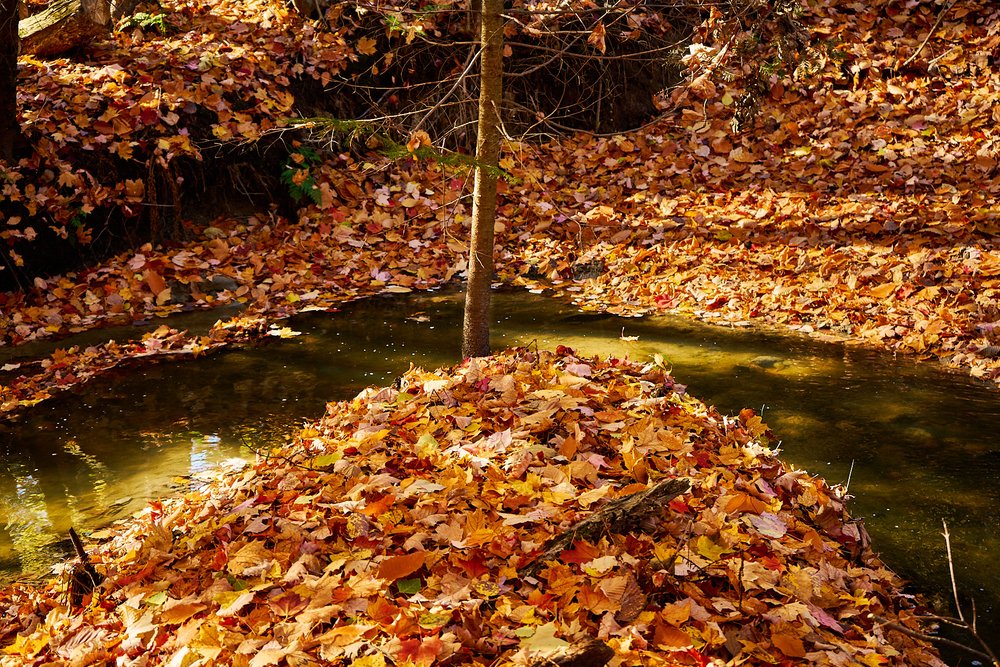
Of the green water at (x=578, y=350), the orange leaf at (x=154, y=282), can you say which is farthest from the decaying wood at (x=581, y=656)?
the orange leaf at (x=154, y=282)

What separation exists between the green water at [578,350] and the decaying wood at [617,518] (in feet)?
3.97

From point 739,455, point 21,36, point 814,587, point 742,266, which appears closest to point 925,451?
point 739,455

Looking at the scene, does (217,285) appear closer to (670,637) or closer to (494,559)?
(494,559)

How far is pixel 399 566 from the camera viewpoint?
2.63m

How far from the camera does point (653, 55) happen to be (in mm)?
10742

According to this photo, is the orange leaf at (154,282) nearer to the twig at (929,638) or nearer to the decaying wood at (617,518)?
the decaying wood at (617,518)

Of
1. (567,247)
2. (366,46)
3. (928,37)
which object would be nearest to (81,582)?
(567,247)

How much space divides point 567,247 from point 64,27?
6113mm

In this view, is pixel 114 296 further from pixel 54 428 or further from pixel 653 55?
pixel 653 55

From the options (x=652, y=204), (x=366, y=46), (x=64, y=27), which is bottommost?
(x=652, y=204)

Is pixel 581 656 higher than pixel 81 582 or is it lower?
higher

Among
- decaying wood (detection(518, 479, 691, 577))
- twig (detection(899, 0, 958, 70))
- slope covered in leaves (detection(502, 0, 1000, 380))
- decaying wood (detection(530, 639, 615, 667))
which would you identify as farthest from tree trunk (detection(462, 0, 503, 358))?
twig (detection(899, 0, 958, 70))

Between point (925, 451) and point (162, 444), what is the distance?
4.47 m

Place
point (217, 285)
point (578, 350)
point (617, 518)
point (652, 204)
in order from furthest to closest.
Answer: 1. point (652, 204)
2. point (217, 285)
3. point (578, 350)
4. point (617, 518)
